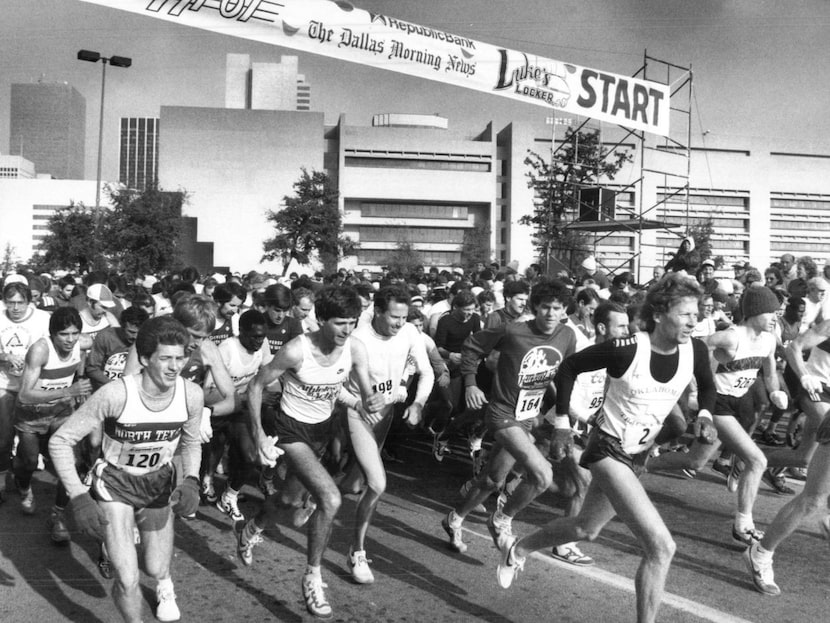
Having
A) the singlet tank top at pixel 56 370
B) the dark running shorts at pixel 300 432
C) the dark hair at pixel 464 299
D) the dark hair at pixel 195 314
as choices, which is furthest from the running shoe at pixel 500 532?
the dark hair at pixel 464 299

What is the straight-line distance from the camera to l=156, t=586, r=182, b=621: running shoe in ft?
14.7

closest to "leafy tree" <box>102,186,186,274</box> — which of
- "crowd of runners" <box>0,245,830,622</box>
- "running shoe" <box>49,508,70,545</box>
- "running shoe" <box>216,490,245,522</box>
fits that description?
"crowd of runners" <box>0,245,830,622</box>

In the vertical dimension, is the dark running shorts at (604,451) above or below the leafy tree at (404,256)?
below

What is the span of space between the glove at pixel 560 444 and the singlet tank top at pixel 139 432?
2.05m

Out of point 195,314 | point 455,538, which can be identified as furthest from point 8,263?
point 455,538

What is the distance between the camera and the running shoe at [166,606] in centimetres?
449

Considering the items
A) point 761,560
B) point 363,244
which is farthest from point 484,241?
point 761,560

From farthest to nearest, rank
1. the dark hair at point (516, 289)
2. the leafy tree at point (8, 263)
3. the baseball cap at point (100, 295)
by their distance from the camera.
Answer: the leafy tree at point (8, 263) → the baseball cap at point (100, 295) → the dark hair at point (516, 289)

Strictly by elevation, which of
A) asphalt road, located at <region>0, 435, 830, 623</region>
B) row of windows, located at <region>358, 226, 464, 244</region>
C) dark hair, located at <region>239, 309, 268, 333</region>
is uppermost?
row of windows, located at <region>358, 226, 464, 244</region>

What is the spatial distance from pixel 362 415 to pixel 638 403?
6.07ft

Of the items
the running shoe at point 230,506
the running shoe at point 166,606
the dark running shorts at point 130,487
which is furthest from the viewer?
the running shoe at point 230,506

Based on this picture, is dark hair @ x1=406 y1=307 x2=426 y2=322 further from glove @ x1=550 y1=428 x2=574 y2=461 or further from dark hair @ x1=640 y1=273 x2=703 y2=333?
dark hair @ x1=640 y1=273 x2=703 y2=333

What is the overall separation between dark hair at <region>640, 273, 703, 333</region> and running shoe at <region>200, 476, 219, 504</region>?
13.7 ft

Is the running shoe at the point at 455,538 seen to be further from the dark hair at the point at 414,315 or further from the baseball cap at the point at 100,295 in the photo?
the baseball cap at the point at 100,295
